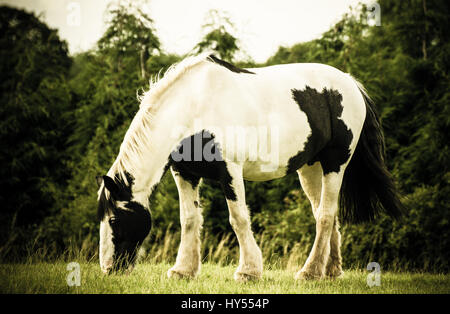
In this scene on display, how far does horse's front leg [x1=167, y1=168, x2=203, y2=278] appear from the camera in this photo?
4051mm

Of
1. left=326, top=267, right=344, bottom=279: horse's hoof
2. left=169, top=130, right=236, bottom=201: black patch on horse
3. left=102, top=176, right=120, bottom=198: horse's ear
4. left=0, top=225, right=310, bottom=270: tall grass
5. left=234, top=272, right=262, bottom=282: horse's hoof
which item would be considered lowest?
left=0, top=225, right=310, bottom=270: tall grass

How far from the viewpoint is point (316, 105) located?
4340mm

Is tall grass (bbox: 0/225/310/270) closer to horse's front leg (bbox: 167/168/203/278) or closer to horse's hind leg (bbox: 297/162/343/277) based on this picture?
horse's front leg (bbox: 167/168/203/278)

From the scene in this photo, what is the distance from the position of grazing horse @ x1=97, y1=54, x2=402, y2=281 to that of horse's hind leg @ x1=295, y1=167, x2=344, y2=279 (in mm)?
11

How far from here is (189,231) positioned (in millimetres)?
4094

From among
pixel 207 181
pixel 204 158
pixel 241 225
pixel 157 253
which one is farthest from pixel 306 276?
pixel 207 181

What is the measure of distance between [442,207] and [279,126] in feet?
17.2

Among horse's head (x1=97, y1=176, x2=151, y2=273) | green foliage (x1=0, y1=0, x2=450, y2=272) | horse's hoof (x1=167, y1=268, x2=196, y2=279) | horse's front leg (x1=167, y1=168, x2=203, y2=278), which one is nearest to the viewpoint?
horse's head (x1=97, y1=176, x2=151, y2=273)

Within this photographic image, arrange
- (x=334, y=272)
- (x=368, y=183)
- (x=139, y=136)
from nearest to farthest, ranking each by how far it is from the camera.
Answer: (x=139, y=136) < (x=334, y=272) < (x=368, y=183)

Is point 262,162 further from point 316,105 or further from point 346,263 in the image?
point 346,263

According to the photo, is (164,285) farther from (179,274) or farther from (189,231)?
(189,231)

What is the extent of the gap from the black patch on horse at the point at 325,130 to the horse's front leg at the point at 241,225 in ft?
2.53

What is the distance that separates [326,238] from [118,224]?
2.21 metres

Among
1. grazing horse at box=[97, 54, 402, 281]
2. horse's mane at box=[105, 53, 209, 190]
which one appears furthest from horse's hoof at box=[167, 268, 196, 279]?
horse's mane at box=[105, 53, 209, 190]
